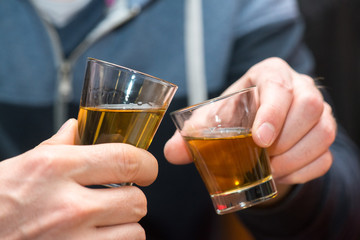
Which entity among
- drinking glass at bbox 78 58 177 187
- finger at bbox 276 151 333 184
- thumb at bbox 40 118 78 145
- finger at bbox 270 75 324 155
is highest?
drinking glass at bbox 78 58 177 187

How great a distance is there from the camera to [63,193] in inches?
26.6

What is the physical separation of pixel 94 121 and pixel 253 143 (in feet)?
1.21

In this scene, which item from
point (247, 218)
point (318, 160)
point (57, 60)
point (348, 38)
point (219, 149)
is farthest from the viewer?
point (348, 38)

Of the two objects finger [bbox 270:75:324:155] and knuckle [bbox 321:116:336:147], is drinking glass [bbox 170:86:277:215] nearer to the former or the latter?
finger [bbox 270:75:324:155]

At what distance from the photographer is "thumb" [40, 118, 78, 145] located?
752 millimetres

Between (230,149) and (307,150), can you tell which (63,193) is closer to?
(230,149)

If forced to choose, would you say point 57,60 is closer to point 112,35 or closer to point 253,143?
point 112,35

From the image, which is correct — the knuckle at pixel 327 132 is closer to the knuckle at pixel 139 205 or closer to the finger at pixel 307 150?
the finger at pixel 307 150

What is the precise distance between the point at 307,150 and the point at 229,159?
0.87ft

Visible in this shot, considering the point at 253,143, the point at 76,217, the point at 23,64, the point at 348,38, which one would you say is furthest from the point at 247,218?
the point at 348,38

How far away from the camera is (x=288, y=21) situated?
1.45 meters

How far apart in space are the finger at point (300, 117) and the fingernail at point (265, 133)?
127 mm

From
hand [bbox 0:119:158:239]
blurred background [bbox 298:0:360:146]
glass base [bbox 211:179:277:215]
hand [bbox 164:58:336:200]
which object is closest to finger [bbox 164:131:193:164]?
hand [bbox 164:58:336:200]

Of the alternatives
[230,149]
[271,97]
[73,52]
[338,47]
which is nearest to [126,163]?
[230,149]
